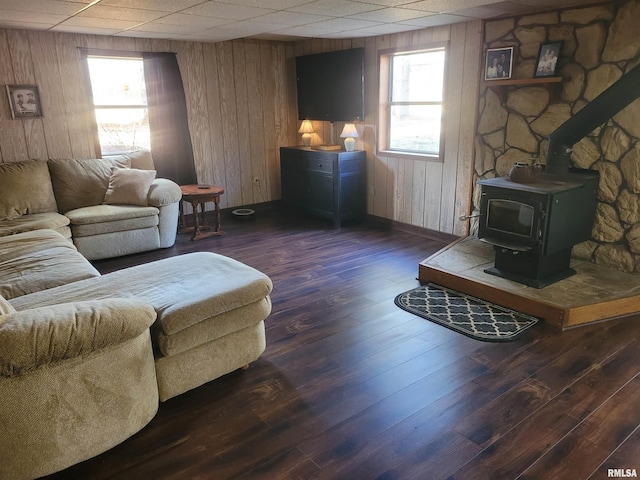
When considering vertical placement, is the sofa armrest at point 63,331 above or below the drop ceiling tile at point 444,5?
below

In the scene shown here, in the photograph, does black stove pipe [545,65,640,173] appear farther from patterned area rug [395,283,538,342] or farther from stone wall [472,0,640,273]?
patterned area rug [395,283,538,342]

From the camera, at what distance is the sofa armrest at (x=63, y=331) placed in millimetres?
Answer: 1663

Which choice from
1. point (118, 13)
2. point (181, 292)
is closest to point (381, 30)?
point (118, 13)

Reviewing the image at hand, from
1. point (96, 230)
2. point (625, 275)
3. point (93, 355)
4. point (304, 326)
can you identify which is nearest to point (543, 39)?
point (625, 275)

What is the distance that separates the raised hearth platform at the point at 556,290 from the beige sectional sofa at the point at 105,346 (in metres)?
1.73

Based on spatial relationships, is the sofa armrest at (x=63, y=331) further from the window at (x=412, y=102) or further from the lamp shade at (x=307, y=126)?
the lamp shade at (x=307, y=126)

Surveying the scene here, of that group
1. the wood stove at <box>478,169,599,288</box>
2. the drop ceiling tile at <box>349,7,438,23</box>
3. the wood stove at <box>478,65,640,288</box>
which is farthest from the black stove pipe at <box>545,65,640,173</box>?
the drop ceiling tile at <box>349,7,438,23</box>

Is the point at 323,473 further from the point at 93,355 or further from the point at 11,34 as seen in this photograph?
the point at 11,34

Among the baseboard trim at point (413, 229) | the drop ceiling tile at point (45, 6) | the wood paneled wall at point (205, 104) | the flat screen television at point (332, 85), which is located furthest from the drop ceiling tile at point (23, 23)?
the baseboard trim at point (413, 229)

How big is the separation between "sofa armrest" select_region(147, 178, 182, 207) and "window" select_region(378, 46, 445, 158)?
7.66 feet

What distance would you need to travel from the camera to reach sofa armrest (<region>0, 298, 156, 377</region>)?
1.66 metres

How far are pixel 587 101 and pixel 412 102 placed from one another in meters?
1.81

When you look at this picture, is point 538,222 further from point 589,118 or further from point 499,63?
point 499,63

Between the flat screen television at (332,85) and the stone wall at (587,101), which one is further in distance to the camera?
the flat screen television at (332,85)
